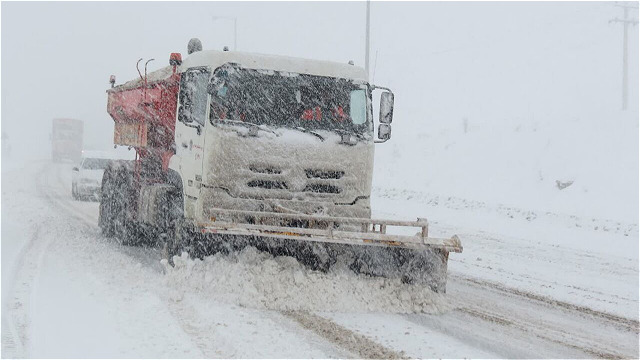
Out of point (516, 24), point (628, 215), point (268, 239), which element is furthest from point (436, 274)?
point (516, 24)

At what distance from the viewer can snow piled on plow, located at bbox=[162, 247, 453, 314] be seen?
7371 mm

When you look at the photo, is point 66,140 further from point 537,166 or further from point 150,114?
point 150,114

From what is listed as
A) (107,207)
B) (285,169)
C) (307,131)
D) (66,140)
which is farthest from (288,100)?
(66,140)

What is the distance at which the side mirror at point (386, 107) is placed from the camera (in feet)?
29.4

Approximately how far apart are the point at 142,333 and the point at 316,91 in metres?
3.83

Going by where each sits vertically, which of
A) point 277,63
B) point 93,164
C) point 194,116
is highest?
point 277,63

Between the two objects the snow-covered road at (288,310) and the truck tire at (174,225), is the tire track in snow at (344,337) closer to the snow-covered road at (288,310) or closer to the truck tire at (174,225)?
the snow-covered road at (288,310)

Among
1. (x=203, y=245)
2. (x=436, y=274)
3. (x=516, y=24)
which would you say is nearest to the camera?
(x=436, y=274)

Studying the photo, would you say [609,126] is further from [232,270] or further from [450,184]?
[232,270]

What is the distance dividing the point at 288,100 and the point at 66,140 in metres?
47.0

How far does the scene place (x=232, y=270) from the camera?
7.75 metres

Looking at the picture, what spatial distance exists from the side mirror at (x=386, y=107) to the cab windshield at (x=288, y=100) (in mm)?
284

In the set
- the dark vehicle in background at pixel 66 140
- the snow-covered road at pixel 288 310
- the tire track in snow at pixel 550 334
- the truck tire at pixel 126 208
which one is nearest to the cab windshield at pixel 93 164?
the truck tire at pixel 126 208

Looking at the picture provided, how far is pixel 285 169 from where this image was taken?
8.19 metres
